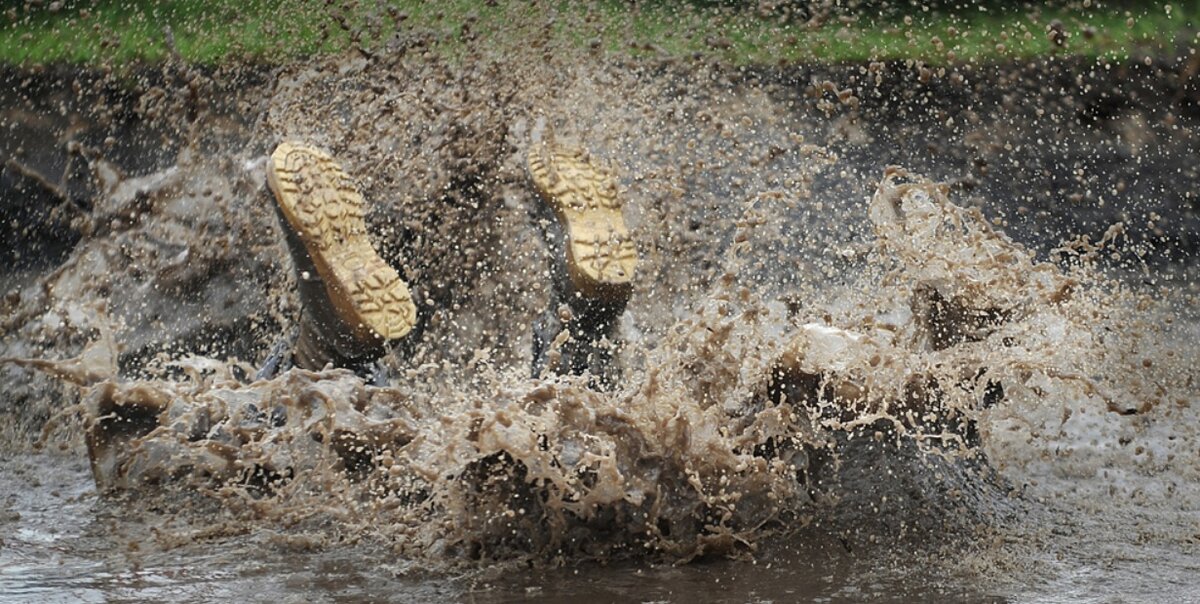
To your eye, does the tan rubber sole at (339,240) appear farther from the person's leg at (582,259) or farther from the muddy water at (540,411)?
the person's leg at (582,259)

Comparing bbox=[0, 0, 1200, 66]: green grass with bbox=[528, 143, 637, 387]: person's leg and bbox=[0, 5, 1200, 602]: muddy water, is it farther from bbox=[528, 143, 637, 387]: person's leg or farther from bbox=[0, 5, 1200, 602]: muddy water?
Answer: bbox=[528, 143, 637, 387]: person's leg

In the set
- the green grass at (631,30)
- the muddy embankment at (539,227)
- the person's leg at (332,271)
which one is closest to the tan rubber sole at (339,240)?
the person's leg at (332,271)

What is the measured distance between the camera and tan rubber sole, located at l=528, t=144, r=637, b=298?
386cm

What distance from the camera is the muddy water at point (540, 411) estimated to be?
9.85 ft

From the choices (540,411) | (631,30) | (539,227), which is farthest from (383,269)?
(631,30)

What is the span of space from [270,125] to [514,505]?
2448 millimetres

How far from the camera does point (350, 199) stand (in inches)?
151

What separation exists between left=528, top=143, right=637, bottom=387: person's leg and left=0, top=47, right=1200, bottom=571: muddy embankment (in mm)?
187

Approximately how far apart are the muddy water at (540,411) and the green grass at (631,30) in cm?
170

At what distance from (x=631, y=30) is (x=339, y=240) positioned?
3958 millimetres

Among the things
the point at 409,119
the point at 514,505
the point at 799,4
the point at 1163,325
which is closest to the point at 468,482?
the point at 514,505

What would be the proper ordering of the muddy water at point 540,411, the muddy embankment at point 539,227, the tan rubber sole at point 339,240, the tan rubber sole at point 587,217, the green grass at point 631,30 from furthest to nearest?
the green grass at point 631,30 < the tan rubber sole at point 587,217 < the tan rubber sole at point 339,240 < the muddy embankment at point 539,227 < the muddy water at point 540,411

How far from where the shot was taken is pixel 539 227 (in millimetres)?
4086

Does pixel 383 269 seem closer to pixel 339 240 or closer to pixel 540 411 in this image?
pixel 339 240
